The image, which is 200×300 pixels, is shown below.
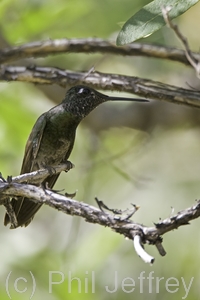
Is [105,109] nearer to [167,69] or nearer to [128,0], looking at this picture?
[167,69]

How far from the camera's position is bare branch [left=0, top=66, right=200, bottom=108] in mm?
2730

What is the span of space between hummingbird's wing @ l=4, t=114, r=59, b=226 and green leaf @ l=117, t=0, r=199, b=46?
106cm

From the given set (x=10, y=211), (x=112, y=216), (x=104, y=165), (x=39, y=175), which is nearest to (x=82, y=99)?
(x=39, y=175)

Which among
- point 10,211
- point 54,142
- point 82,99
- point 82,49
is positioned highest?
point 82,49

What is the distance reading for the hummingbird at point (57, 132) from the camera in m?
3.01

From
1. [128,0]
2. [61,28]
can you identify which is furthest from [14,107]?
[128,0]

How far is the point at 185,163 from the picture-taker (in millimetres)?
4875

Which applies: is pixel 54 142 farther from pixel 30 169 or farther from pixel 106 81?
pixel 106 81

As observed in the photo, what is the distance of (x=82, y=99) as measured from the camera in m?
3.03

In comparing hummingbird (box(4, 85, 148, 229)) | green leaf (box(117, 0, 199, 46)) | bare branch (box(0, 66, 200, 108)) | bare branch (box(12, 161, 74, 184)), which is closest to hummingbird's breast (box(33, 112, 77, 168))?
hummingbird (box(4, 85, 148, 229))

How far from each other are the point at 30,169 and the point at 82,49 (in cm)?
70

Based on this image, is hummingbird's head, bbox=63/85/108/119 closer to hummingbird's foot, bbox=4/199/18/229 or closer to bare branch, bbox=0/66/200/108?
bare branch, bbox=0/66/200/108

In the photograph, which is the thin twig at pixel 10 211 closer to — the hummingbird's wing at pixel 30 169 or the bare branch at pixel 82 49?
the hummingbird's wing at pixel 30 169

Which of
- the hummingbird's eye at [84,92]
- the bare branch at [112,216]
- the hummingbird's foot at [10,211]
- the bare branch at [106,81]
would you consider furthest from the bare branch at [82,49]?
the bare branch at [112,216]
